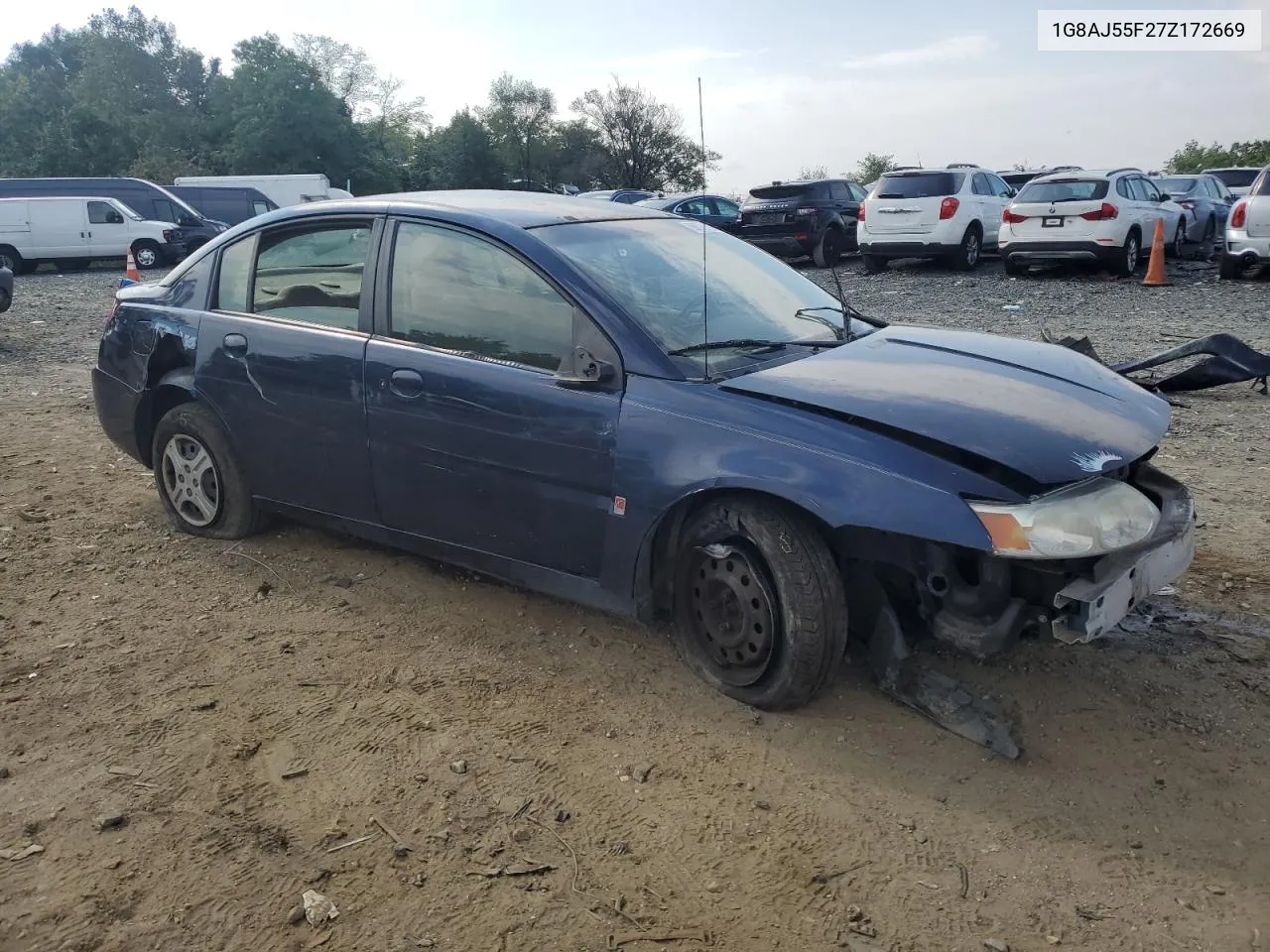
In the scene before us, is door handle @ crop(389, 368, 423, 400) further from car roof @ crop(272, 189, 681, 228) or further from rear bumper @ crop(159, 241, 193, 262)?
rear bumper @ crop(159, 241, 193, 262)

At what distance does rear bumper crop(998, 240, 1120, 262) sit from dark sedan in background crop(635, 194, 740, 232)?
555 centimetres

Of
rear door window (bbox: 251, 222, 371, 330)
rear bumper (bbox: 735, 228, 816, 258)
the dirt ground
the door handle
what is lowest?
the dirt ground

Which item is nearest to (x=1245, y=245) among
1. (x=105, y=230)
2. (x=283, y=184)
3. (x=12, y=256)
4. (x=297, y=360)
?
(x=297, y=360)

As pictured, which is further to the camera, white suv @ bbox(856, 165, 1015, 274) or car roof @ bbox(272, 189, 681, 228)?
white suv @ bbox(856, 165, 1015, 274)

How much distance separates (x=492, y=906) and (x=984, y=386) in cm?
218

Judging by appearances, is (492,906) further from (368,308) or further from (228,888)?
(368,308)

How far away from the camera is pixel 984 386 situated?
3350 millimetres

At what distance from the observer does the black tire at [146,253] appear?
898 inches

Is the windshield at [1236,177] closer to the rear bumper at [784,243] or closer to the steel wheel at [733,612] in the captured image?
the rear bumper at [784,243]

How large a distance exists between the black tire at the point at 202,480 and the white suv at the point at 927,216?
14.0 metres

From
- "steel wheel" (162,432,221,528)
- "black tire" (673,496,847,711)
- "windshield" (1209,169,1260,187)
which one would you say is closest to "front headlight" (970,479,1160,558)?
"black tire" (673,496,847,711)

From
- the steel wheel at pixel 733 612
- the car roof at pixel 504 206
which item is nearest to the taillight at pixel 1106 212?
the car roof at pixel 504 206

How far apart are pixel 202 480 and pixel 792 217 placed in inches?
605

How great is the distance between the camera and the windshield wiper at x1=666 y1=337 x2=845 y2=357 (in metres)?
3.46
